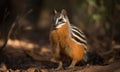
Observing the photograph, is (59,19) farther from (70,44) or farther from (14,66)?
(14,66)

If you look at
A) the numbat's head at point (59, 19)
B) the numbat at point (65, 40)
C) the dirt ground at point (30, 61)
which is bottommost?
the dirt ground at point (30, 61)

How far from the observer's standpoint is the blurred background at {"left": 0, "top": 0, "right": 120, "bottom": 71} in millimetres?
11883

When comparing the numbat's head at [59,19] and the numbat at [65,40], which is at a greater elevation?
the numbat's head at [59,19]

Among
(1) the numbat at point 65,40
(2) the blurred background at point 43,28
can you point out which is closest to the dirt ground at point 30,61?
(2) the blurred background at point 43,28

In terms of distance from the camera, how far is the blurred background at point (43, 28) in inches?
468

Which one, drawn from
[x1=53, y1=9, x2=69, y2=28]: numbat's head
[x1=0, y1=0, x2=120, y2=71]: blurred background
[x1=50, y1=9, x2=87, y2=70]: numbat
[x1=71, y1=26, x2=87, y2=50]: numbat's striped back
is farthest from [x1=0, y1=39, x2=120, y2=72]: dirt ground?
[x1=53, y1=9, x2=69, y2=28]: numbat's head

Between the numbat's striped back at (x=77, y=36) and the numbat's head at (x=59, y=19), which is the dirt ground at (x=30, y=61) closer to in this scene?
the numbat's striped back at (x=77, y=36)

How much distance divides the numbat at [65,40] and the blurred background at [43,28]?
1162 mm

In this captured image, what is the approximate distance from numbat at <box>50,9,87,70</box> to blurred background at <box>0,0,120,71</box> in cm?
116

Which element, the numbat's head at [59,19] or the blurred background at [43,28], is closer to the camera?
the numbat's head at [59,19]

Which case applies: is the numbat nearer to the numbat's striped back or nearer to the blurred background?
the numbat's striped back

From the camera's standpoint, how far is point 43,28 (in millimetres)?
18562

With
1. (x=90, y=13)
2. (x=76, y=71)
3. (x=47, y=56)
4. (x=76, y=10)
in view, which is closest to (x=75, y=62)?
(x=76, y=71)

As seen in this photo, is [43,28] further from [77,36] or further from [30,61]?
[77,36]
